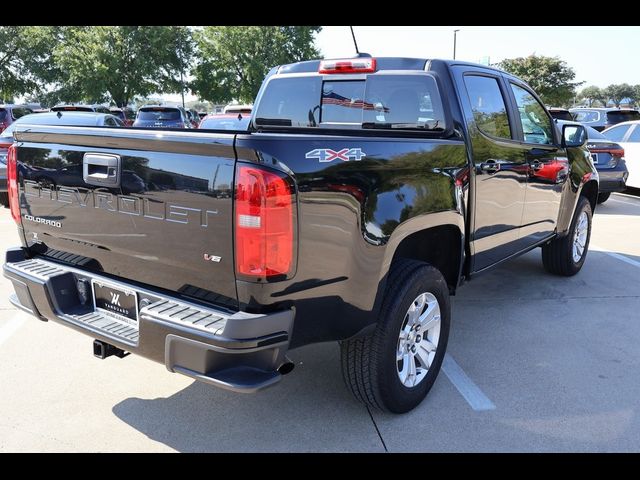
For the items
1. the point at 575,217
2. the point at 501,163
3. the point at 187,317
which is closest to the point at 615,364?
the point at 501,163

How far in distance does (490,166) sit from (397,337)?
147 cm

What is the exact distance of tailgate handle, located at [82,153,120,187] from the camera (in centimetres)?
253

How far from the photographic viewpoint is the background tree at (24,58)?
3644 centimetres

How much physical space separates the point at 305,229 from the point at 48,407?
1935 millimetres

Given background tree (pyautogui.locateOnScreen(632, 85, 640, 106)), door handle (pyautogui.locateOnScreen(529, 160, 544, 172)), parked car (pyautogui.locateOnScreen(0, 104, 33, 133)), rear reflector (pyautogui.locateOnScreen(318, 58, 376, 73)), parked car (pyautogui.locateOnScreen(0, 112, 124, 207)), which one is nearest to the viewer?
rear reflector (pyautogui.locateOnScreen(318, 58, 376, 73))

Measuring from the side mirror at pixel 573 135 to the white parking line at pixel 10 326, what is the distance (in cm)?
470

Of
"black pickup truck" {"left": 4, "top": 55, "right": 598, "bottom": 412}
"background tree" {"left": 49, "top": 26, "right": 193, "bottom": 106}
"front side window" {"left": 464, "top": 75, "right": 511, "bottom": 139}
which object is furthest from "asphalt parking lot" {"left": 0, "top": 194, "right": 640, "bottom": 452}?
"background tree" {"left": 49, "top": 26, "right": 193, "bottom": 106}

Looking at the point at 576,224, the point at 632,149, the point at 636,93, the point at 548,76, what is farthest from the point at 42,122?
the point at 636,93

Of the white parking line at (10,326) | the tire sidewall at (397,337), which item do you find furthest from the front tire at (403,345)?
the white parking line at (10,326)

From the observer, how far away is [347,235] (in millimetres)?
2463

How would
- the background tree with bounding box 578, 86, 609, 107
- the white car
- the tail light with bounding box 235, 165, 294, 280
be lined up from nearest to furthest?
the tail light with bounding box 235, 165, 294, 280
the white car
the background tree with bounding box 578, 86, 609, 107

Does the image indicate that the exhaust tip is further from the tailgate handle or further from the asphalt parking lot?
the tailgate handle

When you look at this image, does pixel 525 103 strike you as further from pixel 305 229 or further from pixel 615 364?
pixel 305 229

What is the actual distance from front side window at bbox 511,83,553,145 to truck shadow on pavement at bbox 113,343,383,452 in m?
2.53
